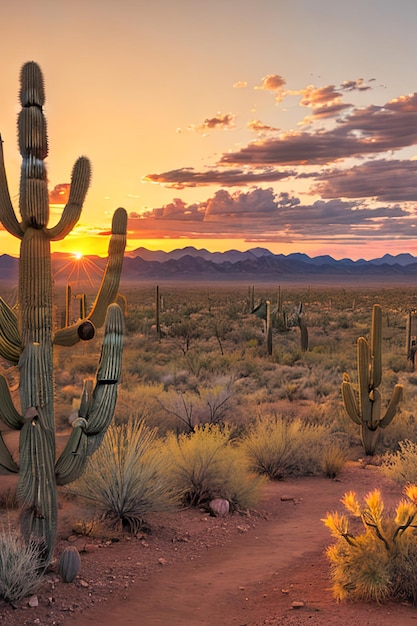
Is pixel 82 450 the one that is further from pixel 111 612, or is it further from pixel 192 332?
pixel 192 332

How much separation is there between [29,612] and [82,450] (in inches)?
65.1

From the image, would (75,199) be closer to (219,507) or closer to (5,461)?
(5,461)

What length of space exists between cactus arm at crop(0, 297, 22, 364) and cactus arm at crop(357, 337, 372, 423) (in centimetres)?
775

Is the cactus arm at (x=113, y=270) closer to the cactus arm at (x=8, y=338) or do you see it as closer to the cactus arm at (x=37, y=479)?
the cactus arm at (x=8, y=338)

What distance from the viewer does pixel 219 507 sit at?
947 cm

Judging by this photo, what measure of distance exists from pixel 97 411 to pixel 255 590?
253 cm

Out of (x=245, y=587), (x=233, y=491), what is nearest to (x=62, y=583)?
(x=245, y=587)

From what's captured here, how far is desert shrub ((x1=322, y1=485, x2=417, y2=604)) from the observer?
6355 millimetres

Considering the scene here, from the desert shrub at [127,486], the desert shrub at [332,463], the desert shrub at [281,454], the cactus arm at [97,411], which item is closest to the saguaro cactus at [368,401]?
the desert shrub at [332,463]

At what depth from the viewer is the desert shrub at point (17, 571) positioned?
6.38 meters

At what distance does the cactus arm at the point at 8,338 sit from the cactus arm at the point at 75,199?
1.03 meters

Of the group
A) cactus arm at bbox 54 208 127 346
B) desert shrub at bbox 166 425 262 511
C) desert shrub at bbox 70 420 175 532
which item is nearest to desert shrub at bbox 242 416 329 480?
desert shrub at bbox 166 425 262 511

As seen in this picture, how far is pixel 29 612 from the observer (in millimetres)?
6266

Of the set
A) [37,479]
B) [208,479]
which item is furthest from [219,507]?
[37,479]
